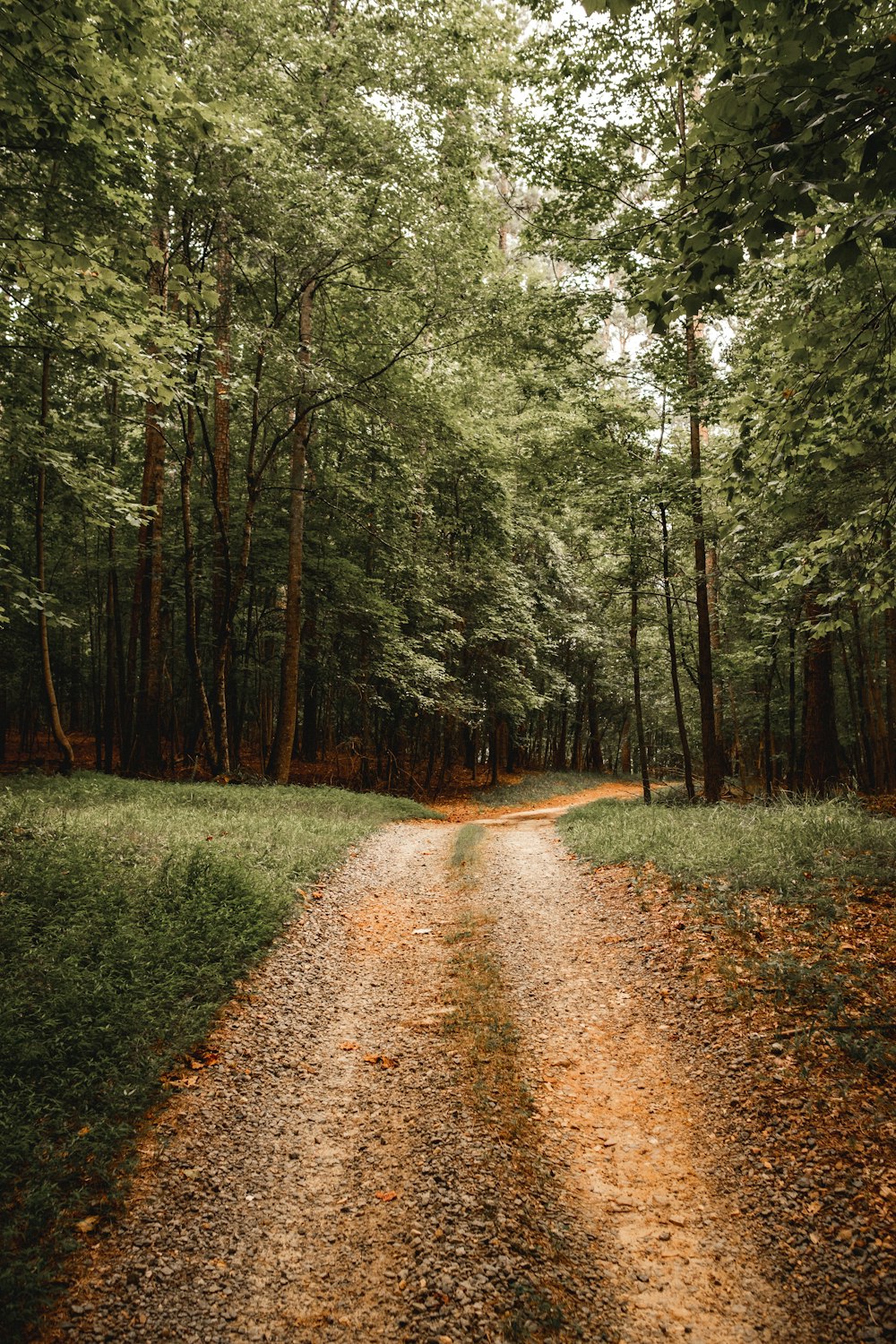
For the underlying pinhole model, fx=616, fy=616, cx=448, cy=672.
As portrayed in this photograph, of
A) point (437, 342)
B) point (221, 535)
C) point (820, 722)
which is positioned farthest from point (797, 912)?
point (437, 342)

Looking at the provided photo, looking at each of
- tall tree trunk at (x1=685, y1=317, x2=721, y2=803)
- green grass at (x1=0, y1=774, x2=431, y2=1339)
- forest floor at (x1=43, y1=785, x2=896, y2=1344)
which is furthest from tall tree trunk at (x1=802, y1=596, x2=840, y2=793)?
A: green grass at (x1=0, y1=774, x2=431, y2=1339)

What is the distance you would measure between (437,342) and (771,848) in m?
14.2

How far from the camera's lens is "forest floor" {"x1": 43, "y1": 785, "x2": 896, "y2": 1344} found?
2.69m

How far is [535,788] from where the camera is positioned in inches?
1030

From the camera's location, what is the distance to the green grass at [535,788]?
74.3 ft

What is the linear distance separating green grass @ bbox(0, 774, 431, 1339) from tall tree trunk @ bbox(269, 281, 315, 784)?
648cm

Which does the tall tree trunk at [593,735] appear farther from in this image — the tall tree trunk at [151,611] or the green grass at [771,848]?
the green grass at [771,848]

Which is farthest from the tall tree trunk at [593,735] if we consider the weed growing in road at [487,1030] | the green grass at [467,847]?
the weed growing in road at [487,1030]

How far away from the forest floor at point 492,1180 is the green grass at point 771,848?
156 centimetres

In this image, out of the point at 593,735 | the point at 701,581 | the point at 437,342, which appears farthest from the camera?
the point at 593,735

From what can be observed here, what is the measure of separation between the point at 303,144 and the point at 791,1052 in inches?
700

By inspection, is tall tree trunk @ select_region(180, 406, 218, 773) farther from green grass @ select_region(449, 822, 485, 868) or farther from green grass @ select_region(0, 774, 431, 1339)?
green grass @ select_region(449, 822, 485, 868)

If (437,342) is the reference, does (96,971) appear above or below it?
below

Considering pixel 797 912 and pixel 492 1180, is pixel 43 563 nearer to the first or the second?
pixel 492 1180
